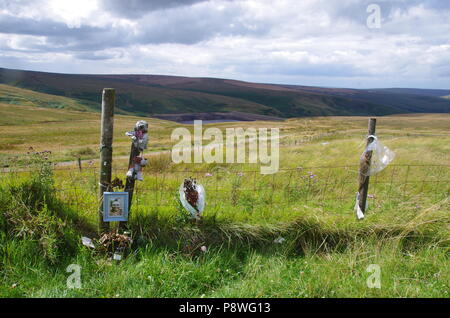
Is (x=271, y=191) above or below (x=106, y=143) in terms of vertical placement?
below

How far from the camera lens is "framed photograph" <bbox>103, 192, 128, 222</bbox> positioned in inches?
178

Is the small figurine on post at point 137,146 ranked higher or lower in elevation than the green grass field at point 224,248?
higher

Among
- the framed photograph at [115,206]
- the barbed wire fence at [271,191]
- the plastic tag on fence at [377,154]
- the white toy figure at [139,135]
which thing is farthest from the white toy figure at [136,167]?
the plastic tag on fence at [377,154]

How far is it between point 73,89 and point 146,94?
1174 inches

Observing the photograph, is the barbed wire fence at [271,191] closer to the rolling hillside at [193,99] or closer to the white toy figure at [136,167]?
the white toy figure at [136,167]

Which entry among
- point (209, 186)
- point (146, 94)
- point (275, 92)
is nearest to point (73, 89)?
point (146, 94)

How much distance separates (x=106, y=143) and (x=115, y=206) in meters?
0.82

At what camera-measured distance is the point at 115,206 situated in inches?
179

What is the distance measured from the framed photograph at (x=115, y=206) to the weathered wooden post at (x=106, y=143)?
216 mm

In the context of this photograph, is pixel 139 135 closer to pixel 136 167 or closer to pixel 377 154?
pixel 136 167

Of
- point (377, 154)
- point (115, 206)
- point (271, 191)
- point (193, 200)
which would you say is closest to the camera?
point (115, 206)

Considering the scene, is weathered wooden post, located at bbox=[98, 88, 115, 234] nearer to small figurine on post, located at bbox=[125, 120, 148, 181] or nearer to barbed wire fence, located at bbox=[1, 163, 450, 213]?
small figurine on post, located at bbox=[125, 120, 148, 181]

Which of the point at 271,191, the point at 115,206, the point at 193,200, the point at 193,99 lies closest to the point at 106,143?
the point at 115,206

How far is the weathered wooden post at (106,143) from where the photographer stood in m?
4.58
